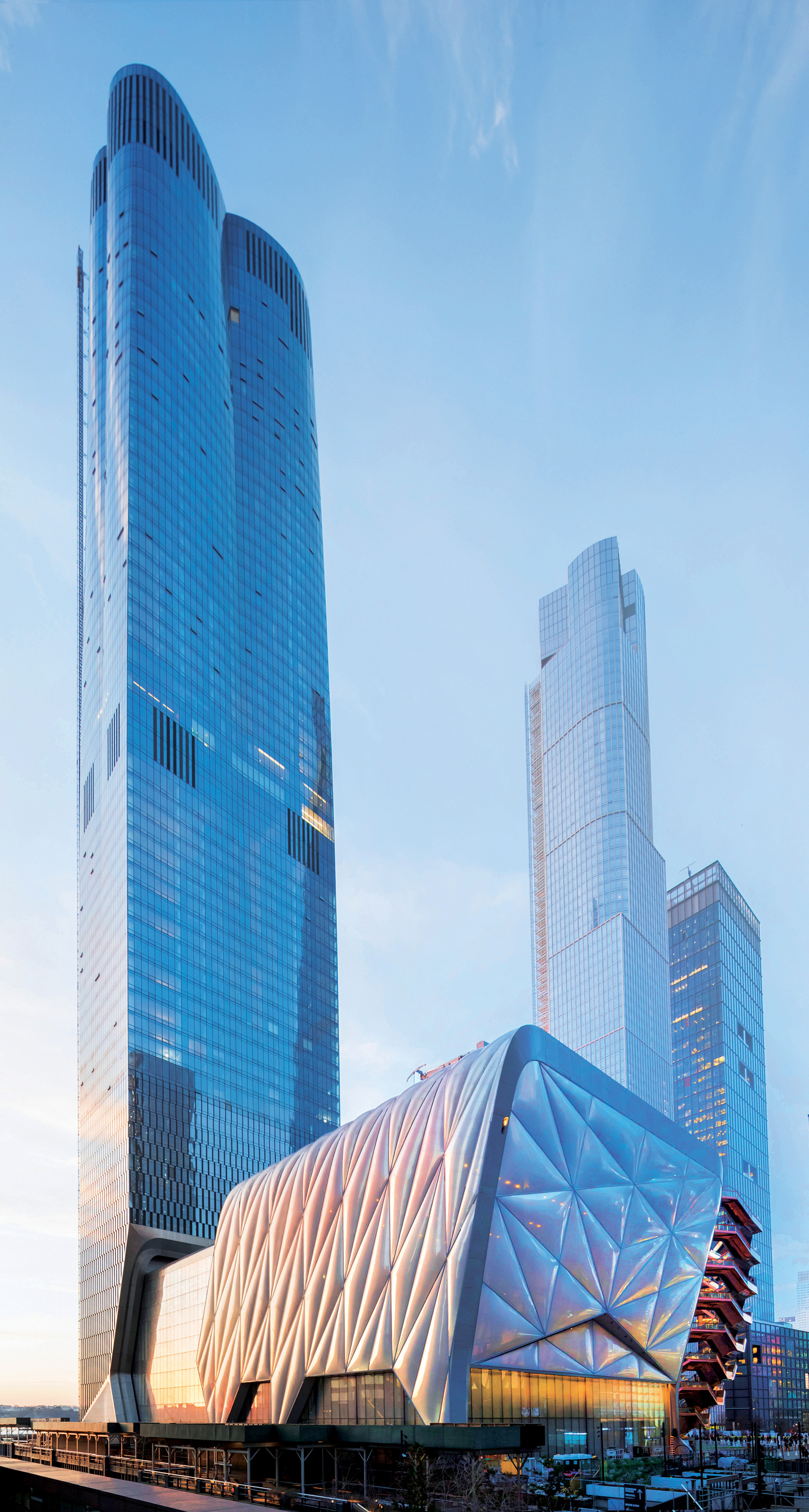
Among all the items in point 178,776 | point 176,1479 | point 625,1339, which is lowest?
point 176,1479

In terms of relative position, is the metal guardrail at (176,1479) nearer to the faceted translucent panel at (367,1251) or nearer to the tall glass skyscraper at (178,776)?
the faceted translucent panel at (367,1251)

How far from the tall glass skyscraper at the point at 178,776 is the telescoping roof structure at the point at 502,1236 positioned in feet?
211

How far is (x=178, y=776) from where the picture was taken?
502 feet

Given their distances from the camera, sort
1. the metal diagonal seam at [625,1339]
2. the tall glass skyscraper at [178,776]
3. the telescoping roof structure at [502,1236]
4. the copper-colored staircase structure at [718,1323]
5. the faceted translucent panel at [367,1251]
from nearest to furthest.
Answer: the telescoping roof structure at [502,1236], the faceted translucent panel at [367,1251], the metal diagonal seam at [625,1339], the copper-colored staircase structure at [718,1323], the tall glass skyscraper at [178,776]

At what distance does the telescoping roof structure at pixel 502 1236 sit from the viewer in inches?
2334

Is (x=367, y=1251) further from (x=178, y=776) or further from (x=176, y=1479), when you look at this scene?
(x=178, y=776)

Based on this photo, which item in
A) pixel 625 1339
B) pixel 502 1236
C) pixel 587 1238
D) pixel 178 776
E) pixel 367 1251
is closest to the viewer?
pixel 502 1236

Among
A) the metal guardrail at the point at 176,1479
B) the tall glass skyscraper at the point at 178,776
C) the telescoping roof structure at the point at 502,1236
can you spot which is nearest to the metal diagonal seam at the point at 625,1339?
the telescoping roof structure at the point at 502,1236

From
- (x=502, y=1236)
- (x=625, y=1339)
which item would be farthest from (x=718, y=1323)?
(x=502, y=1236)

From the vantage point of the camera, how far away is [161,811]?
483ft

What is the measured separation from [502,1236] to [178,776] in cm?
10033

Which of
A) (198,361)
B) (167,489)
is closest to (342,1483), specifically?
(167,489)

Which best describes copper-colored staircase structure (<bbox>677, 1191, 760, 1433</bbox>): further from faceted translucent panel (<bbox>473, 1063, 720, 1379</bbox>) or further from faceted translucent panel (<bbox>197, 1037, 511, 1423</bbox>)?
faceted translucent panel (<bbox>197, 1037, 511, 1423</bbox>)

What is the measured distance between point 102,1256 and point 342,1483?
8521cm
